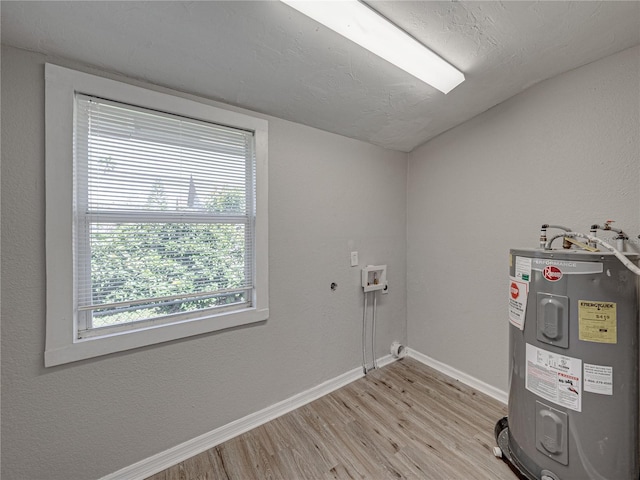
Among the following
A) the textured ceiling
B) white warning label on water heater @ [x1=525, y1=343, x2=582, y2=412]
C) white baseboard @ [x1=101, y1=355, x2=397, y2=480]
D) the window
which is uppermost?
the textured ceiling

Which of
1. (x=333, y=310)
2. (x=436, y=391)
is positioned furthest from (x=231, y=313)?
(x=436, y=391)

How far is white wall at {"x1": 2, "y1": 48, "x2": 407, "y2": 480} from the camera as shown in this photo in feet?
3.80

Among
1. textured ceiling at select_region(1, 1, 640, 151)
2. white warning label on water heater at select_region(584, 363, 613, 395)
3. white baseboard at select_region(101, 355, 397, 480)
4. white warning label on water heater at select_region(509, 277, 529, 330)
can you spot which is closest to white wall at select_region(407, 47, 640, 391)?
textured ceiling at select_region(1, 1, 640, 151)

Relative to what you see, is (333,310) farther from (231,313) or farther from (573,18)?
(573,18)

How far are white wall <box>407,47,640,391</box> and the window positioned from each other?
5.40ft

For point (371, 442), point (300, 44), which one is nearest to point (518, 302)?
point (371, 442)

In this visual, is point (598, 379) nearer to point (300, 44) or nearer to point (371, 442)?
point (371, 442)

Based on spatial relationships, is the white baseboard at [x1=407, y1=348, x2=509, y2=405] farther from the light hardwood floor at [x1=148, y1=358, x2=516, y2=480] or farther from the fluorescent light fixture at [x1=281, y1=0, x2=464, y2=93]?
the fluorescent light fixture at [x1=281, y1=0, x2=464, y2=93]

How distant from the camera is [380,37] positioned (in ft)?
4.25

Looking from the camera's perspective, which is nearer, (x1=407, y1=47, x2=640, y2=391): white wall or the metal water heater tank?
the metal water heater tank

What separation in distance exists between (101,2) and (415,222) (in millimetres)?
2598

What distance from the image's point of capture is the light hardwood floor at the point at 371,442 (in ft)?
4.75

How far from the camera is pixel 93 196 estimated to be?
131 cm

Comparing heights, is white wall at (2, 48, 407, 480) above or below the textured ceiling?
below
